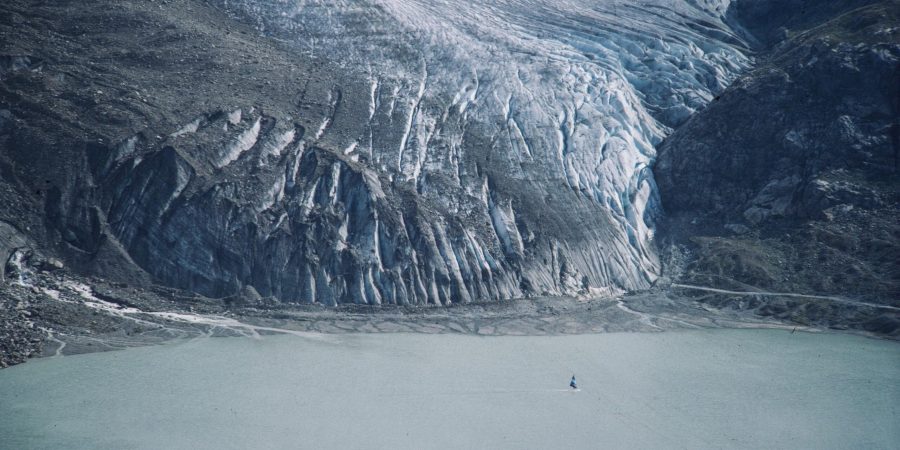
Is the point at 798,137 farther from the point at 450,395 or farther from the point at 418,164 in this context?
the point at 450,395

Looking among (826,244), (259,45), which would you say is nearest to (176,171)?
(259,45)

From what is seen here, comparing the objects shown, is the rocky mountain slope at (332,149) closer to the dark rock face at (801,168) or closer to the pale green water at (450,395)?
the dark rock face at (801,168)

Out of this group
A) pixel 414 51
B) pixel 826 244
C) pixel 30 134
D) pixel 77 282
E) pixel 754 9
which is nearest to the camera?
pixel 77 282

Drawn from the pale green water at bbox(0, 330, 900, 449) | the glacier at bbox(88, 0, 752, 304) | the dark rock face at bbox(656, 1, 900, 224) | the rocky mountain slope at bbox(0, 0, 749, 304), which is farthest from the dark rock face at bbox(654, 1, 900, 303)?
the pale green water at bbox(0, 330, 900, 449)

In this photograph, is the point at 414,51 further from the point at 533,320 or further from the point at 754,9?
the point at 754,9

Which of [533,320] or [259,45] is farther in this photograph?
[259,45]

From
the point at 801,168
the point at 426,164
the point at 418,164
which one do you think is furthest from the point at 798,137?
the point at 418,164

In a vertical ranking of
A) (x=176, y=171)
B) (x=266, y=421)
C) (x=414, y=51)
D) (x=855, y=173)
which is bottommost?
(x=266, y=421)
